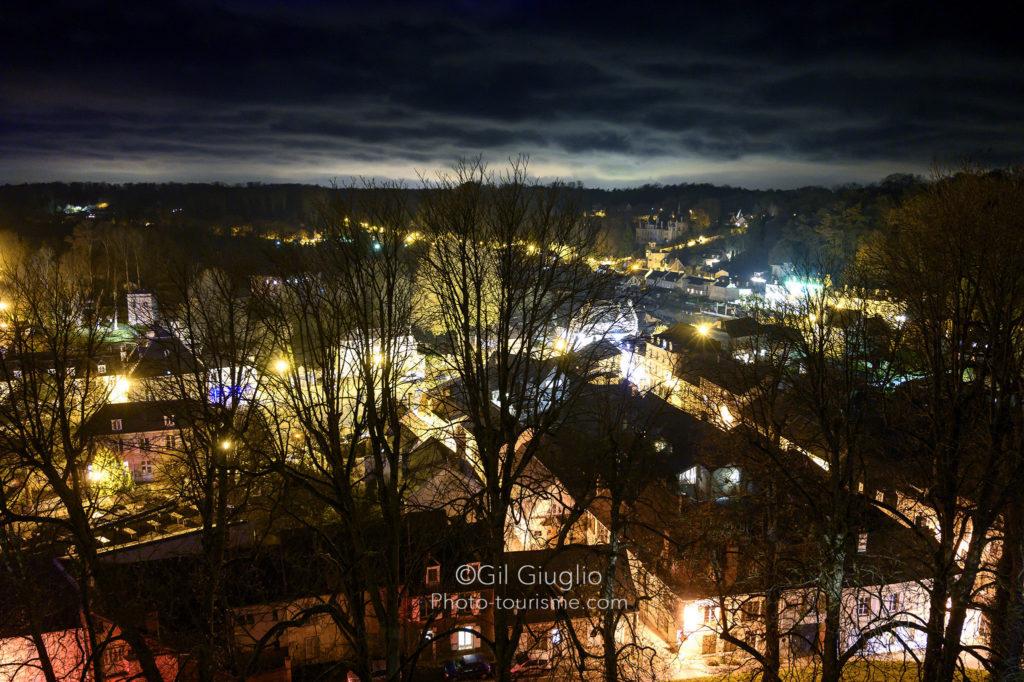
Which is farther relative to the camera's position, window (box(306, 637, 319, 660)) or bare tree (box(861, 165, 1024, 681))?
window (box(306, 637, 319, 660))

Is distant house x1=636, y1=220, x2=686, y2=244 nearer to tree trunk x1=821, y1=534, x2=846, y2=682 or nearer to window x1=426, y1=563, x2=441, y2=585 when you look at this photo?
window x1=426, y1=563, x2=441, y2=585

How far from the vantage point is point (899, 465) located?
1048 cm

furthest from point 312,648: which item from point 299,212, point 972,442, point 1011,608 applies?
point 299,212

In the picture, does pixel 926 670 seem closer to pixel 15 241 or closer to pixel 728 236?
pixel 15 241

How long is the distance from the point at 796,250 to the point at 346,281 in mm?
51842

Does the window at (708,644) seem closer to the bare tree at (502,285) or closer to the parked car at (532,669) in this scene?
the parked car at (532,669)

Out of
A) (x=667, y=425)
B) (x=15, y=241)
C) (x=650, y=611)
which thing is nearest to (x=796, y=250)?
(x=667, y=425)

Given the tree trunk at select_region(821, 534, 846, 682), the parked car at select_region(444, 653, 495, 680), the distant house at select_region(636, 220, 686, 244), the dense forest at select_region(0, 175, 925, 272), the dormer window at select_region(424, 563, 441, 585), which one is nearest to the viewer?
the tree trunk at select_region(821, 534, 846, 682)

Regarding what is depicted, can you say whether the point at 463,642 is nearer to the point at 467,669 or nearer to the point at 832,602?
the point at 467,669

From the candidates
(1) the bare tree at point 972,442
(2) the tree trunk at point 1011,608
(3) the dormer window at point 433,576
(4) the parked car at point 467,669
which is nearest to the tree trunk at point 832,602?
(1) the bare tree at point 972,442

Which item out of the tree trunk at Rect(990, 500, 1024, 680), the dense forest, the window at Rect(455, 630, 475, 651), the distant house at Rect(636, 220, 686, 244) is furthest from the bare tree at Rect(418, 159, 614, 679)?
the distant house at Rect(636, 220, 686, 244)

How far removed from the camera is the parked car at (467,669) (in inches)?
469

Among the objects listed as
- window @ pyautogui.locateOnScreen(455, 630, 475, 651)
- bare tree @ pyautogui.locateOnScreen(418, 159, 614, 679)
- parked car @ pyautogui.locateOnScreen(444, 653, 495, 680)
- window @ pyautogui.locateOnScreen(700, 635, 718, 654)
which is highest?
bare tree @ pyautogui.locateOnScreen(418, 159, 614, 679)

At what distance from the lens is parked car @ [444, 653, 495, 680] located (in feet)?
39.1
